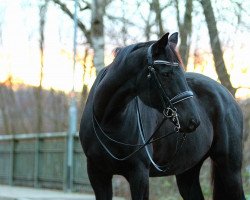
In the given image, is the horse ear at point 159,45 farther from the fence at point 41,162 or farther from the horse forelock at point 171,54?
the fence at point 41,162

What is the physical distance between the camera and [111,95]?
4926 millimetres

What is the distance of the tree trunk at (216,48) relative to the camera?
11.7 meters

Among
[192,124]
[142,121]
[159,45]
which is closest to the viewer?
[192,124]

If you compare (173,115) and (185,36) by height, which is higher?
(185,36)

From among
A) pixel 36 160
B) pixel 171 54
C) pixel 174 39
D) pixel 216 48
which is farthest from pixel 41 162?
pixel 171 54

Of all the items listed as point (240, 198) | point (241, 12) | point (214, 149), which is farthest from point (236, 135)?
point (241, 12)


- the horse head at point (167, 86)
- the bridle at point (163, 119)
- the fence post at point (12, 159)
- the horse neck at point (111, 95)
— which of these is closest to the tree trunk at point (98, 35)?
Result: the fence post at point (12, 159)

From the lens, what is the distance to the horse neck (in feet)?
15.9

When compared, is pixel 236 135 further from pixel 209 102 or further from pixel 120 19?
pixel 120 19

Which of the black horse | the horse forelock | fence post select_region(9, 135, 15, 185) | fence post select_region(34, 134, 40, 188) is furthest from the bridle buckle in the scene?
fence post select_region(9, 135, 15, 185)

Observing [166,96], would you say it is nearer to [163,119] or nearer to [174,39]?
[163,119]

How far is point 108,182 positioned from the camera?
5.19 metres

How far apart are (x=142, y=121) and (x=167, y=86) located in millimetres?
813

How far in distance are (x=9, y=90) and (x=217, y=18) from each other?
719 inches
